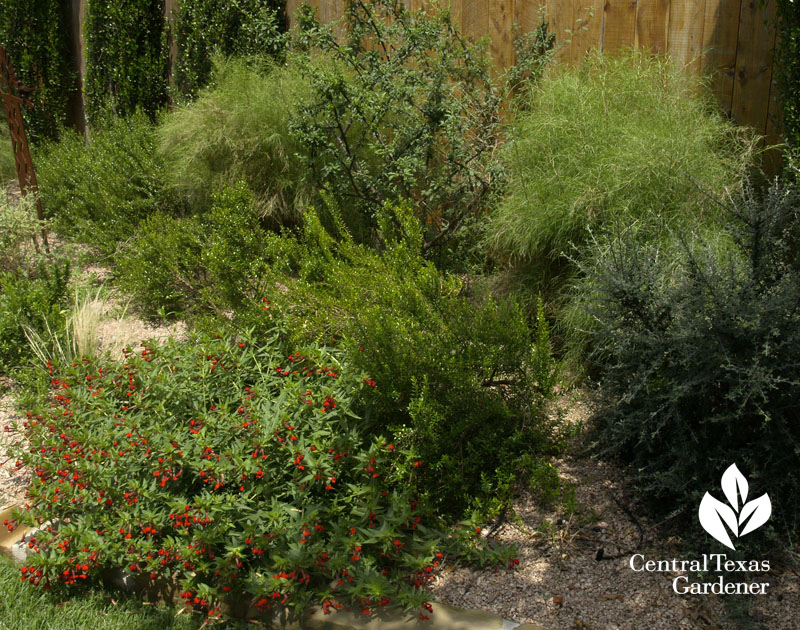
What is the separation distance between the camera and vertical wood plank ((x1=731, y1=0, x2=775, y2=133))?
453 cm

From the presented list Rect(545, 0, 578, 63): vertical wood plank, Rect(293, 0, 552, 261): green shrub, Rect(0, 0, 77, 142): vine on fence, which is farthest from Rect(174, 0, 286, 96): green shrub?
Rect(0, 0, 77, 142): vine on fence

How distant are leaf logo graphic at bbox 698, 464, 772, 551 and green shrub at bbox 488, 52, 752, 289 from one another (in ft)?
4.53

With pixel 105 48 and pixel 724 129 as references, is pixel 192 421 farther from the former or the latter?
pixel 105 48

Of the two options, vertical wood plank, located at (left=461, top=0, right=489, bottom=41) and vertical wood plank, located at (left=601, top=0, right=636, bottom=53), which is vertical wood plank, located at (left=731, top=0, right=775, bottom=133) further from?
vertical wood plank, located at (left=461, top=0, right=489, bottom=41)

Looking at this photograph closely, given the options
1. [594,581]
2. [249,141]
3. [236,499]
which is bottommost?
[594,581]

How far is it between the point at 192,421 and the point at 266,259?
1.86 meters

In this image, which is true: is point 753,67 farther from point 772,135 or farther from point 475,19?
point 475,19

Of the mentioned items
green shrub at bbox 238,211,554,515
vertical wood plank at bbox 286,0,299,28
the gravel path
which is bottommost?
the gravel path

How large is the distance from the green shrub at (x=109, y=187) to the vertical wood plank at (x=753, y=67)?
4.30 metres

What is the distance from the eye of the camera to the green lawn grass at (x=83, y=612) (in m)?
2.75

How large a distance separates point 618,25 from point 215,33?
3.42 m

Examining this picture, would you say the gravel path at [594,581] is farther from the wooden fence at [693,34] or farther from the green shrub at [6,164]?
the green shrub at [6,164]

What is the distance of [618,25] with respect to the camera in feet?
16.2

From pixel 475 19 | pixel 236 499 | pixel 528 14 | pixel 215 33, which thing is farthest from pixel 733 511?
pixel 215 33
